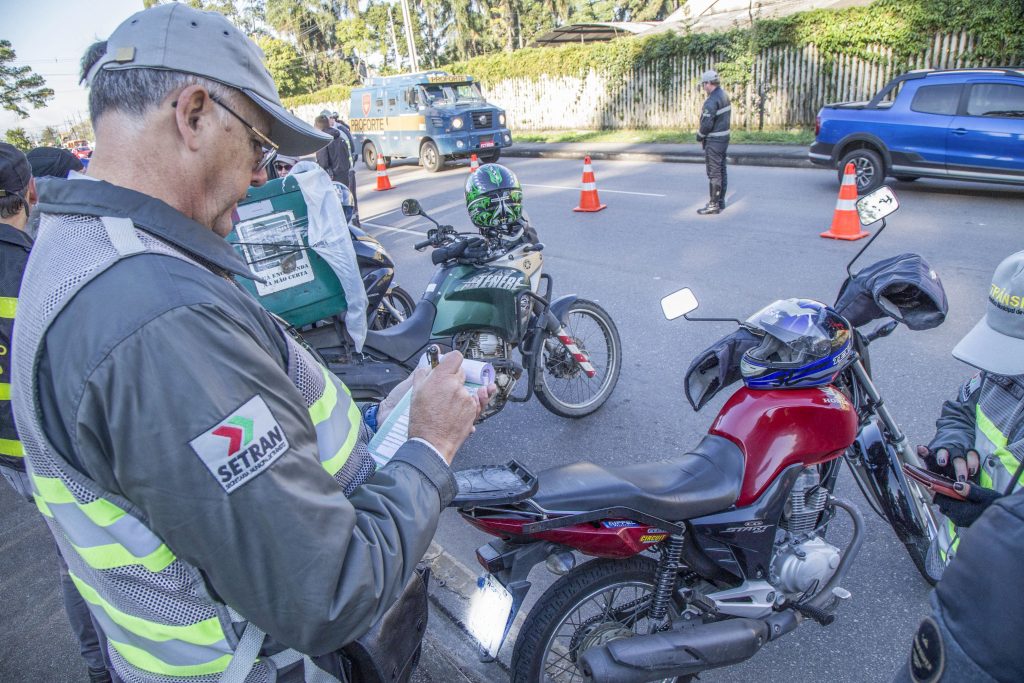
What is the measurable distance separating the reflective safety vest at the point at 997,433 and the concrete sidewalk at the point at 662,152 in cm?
1117

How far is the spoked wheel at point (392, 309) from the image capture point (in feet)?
17.6

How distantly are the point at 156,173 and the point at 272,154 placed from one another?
27 cm

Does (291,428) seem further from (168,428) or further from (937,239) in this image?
(937,239)

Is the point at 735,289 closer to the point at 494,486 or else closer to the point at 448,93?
the point at 494,486

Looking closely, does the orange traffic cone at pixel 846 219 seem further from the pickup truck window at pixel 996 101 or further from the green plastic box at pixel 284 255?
the green plastic box at pixel 284 255

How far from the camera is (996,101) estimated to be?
8492 mm

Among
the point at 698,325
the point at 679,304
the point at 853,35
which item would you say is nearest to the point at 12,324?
the point at 679,304

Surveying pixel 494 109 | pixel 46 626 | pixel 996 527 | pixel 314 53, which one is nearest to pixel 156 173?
pixel 996 527

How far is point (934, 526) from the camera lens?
2.59 meters

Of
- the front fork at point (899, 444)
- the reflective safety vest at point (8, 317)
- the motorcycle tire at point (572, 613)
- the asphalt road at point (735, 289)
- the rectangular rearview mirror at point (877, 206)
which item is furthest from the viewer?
the asphalt road at point (735, 289)

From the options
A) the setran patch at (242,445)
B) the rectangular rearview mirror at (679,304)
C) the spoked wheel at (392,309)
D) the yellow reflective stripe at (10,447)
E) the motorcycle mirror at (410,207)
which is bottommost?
the spoked wheel at (392,309)

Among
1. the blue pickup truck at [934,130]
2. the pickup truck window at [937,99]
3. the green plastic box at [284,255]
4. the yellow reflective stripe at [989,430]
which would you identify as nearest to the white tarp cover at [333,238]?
the green plastic box at [284,255]

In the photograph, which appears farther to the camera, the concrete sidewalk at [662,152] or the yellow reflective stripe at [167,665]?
the concrete sidewalk at [662,152]

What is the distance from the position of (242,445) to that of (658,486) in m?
1.35
